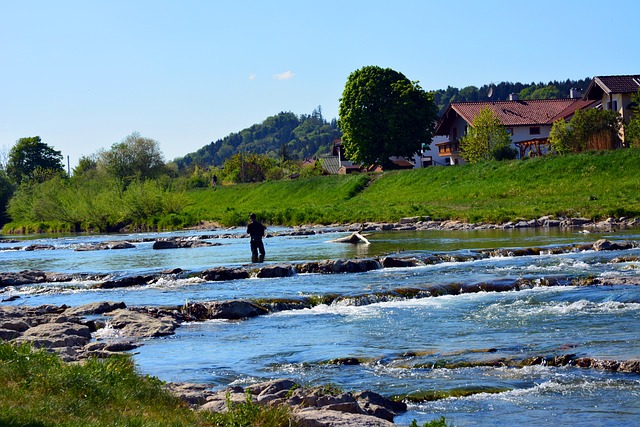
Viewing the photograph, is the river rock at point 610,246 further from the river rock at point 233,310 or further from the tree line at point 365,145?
the tree line at point 365,145

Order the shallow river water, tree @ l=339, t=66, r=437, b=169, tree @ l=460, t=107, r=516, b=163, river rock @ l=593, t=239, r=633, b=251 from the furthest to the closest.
Answer: tree @ l=339, t=66, r=437, b=169
tree @ l=460, t=107, r=516, b=163
river rock @ l=593, t=239, r=633, b=251
the shallow river water

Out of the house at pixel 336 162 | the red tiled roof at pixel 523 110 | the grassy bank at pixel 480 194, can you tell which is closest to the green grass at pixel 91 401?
the grassy bank at pixel 480 194

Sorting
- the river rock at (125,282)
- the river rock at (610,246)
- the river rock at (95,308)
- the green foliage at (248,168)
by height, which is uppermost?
the green foliage at (248,168)

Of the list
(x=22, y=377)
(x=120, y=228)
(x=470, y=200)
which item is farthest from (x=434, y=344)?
(x=120, y=228)

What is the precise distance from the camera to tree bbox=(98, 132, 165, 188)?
399ft

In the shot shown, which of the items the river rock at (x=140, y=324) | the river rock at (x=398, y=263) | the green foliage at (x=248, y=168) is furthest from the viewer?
the green foliage at (x=248, y=168)

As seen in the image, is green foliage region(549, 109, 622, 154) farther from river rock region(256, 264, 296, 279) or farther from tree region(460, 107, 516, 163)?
river rock region(256, 264, 296, 279)

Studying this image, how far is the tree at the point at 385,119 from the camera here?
283 ft

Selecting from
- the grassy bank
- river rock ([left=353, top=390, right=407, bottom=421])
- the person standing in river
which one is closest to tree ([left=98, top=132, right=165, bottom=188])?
the grassy bank

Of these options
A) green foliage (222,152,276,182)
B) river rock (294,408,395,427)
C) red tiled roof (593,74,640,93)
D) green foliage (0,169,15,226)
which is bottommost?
river rock (294,408,395,427)

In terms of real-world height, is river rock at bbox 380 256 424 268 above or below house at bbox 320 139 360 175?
below

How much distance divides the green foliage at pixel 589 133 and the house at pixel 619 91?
4471mm

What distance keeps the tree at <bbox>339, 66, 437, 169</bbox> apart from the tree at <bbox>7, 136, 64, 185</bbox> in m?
76.9

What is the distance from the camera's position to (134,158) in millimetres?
122875
